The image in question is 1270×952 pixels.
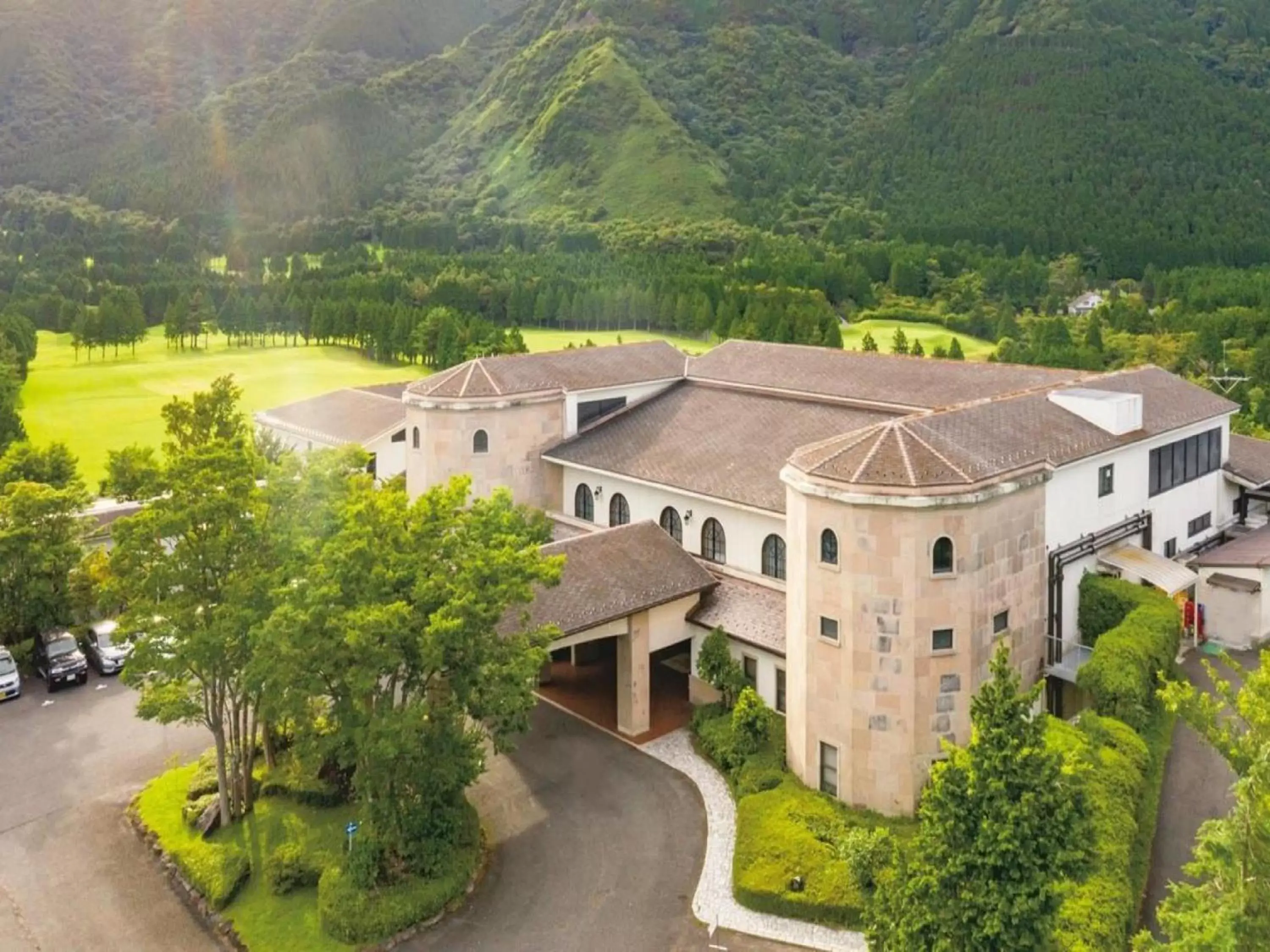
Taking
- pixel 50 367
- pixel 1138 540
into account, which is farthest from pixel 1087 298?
pixel 50 367

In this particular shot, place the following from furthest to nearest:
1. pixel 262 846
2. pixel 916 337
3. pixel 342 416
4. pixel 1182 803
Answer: pixel 916 337, pixel 342 416, pixel 262 846, pixel 1182 803

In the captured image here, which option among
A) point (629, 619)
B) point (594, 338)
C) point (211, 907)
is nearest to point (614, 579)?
point (629, 619)

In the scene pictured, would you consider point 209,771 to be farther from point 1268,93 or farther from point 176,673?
point 1268,93

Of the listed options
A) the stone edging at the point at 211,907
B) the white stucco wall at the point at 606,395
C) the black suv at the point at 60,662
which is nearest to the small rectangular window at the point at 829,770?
the stone edging at the point at 211,907

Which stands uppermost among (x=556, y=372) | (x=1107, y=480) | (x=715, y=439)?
(x=556, y=372)

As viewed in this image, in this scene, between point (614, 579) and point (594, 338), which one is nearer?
point (614, 579)

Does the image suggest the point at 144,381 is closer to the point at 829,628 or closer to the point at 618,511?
the point at 618,511

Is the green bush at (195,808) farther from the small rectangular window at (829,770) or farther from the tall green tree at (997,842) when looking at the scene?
the tall green tree at (997,842)
